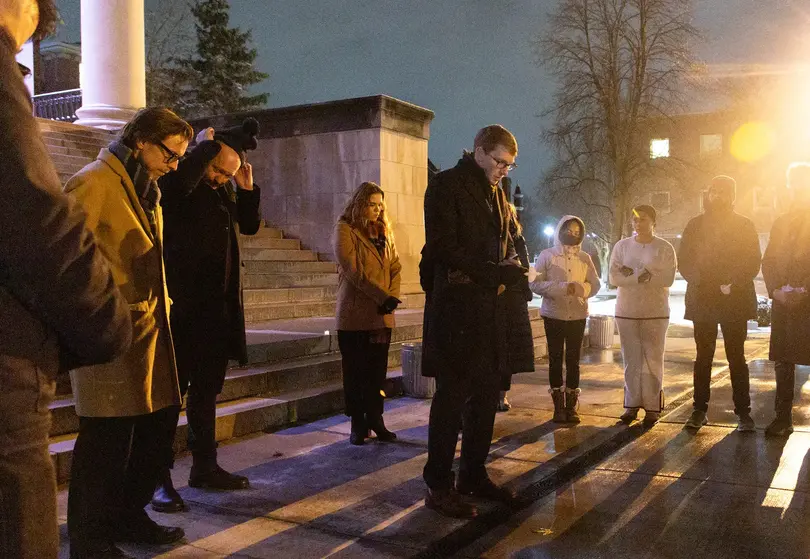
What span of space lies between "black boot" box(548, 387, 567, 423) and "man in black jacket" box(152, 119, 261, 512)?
10.9ft

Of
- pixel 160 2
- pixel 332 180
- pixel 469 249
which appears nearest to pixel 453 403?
pixel 469 249

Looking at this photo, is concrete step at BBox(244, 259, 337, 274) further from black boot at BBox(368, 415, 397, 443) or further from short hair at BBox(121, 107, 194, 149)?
short hair at BBox(121, 107, 194, 149)

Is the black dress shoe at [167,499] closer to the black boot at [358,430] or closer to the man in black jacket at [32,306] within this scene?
the black boot at [358,430]

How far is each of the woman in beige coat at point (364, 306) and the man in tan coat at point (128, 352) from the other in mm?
2395

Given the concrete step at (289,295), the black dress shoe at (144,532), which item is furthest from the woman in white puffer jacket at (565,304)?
the concrete step at (289,295)

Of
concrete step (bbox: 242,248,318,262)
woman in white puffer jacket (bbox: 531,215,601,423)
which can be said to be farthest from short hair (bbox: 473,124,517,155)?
concrete step (bbox: 242,248,318,262)

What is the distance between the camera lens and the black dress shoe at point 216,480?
4.62 meters

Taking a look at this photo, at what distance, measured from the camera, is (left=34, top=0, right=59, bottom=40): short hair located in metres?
1.92

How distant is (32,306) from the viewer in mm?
1644

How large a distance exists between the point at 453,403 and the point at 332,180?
822cm

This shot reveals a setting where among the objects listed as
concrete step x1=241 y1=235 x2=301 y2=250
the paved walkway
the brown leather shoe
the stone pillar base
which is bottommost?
the paved walkway

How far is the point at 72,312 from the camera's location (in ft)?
5.50

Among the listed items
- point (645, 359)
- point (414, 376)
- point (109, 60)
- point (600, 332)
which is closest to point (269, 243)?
point (414, 376)

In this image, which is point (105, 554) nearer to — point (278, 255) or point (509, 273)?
point (509, 273)
